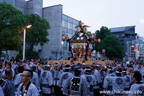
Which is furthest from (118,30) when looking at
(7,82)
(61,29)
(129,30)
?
(7,82)

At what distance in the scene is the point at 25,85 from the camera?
385 centimetres

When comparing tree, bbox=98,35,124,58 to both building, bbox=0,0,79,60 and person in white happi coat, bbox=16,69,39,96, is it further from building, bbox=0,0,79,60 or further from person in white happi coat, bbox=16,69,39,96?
person in white happi coat, bbox=16,69,39,96

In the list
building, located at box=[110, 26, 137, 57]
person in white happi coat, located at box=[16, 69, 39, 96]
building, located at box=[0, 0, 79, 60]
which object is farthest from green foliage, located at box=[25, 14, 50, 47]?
building, located at box=[110, 26, 137, 57]

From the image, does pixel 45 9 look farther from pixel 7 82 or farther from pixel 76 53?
pixel 7 82

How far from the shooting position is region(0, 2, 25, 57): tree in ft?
87.9

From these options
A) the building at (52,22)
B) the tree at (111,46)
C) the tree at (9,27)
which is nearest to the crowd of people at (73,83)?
the tree at (9,27)

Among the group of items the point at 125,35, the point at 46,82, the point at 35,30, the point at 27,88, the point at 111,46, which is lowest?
the point at 46,82

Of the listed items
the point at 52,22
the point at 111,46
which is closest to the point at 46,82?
the point at 52,22

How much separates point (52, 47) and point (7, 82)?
4496 centimetres

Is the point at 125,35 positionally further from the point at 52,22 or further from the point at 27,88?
→ the point at 27,88

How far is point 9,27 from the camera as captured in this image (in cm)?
2781

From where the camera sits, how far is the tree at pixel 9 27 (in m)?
26.8

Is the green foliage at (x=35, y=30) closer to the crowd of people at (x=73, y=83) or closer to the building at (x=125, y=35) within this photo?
the crowd of people at (x=73, y=83)

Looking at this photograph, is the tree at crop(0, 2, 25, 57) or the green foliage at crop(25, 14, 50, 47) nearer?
the tree at crop(0, 2, 25, 57)
